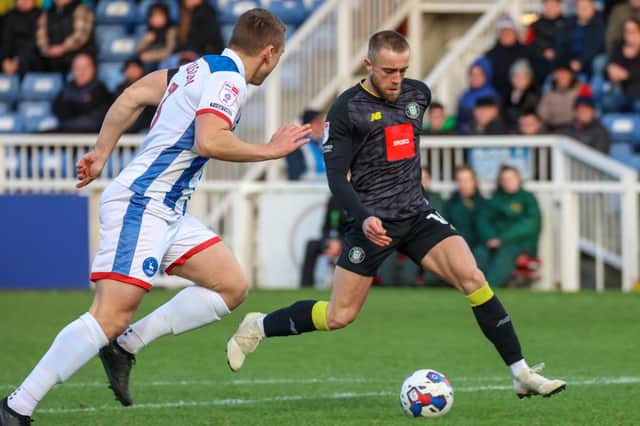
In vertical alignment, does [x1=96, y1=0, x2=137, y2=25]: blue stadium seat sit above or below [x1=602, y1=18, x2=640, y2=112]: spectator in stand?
above

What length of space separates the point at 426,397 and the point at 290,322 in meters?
1.10

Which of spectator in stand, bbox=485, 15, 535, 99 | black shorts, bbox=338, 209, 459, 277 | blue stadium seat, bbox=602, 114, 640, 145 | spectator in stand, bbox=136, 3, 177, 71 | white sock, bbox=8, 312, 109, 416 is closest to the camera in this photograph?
white sock, bbox=8, 312, 109, 416

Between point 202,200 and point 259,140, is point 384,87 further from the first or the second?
point 259,140

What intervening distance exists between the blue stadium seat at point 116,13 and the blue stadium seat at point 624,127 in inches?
308

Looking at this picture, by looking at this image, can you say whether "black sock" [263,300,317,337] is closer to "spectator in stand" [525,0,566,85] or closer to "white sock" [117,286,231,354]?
"white sock" [117,286,231,354]

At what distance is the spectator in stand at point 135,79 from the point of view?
1827 cm

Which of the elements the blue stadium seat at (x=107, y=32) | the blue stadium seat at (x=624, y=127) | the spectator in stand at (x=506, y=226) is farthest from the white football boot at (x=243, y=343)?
the blue stadium seat at (x=107, y=32)

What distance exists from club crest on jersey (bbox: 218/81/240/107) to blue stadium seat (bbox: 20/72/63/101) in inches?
572

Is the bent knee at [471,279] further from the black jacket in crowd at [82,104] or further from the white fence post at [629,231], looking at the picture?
the black jacket in crowd at [82,104]

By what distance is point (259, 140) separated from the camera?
18.4 metres

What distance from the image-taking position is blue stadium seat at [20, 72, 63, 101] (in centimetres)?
2130

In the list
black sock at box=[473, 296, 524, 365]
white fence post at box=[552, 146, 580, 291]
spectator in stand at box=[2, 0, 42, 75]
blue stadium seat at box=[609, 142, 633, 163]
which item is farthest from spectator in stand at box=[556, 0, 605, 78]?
black sock at box=[473, 296, 524, 365]

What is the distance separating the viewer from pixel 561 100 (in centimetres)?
1714

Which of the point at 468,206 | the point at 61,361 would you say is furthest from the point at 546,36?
the point at 61,361
